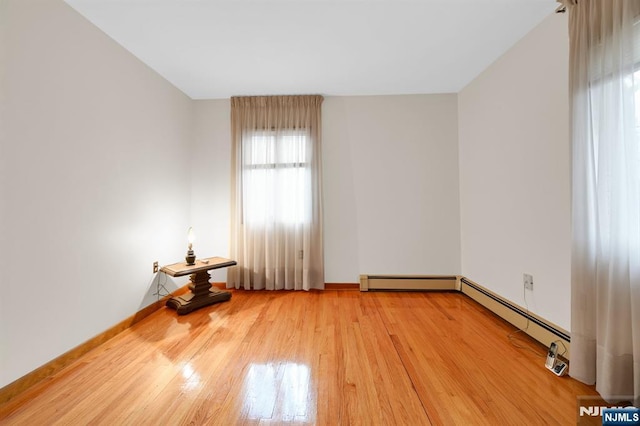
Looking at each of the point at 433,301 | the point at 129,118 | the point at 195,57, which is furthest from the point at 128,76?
the point at 433,301

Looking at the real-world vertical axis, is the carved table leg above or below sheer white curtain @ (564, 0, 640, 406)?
below

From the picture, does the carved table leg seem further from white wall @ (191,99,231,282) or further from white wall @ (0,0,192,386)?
white wall @ (191,99,231,282)

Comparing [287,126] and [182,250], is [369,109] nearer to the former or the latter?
[287,126]

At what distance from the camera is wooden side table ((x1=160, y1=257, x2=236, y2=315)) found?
2.50 m

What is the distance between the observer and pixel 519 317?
213 cm

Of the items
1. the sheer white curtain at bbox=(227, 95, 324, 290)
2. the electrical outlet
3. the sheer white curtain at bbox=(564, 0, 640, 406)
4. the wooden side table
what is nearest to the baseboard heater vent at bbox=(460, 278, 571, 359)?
the electrical outlet

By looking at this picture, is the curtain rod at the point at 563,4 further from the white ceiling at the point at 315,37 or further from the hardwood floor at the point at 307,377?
the hardwood floor at the point at 307,377

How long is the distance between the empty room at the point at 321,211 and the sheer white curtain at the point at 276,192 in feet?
0.09

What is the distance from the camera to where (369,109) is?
320cm

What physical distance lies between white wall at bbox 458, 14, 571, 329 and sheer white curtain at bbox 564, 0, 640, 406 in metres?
0.31

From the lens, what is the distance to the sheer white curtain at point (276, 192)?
3.14 meters

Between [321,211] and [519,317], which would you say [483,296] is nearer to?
[519,317]

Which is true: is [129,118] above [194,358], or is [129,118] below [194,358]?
above

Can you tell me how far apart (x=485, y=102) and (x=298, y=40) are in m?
2.08
